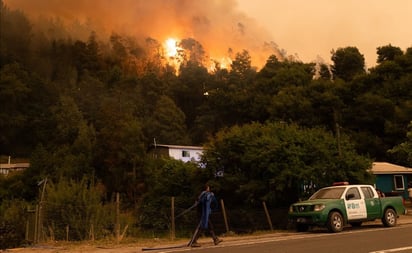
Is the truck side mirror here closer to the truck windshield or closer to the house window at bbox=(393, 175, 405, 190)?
the truck windshield

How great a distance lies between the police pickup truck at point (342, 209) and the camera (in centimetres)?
1656

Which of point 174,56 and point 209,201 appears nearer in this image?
point 209,201

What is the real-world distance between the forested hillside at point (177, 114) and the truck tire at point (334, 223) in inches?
133

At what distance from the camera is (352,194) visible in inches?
690

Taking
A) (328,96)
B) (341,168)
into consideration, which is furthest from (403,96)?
(341,168)

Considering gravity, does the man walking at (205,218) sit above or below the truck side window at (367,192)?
below

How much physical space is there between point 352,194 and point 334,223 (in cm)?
163

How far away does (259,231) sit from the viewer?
60.6 feet

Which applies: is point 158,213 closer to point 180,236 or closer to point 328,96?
point 180,236

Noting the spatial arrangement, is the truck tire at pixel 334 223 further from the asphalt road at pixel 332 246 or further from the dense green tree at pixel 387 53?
the dense green tree at pixel 387 53

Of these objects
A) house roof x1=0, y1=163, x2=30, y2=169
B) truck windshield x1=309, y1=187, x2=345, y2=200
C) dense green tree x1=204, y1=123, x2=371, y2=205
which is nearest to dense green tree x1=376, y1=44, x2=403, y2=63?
dense green tree x1=204, y1=123, x2=371, y2=205

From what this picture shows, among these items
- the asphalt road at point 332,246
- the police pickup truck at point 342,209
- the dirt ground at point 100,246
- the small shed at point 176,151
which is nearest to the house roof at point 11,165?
the small shed at point 176,151

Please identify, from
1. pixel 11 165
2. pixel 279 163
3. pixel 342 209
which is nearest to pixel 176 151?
pixel 11 165

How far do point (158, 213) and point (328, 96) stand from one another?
1553 inches
